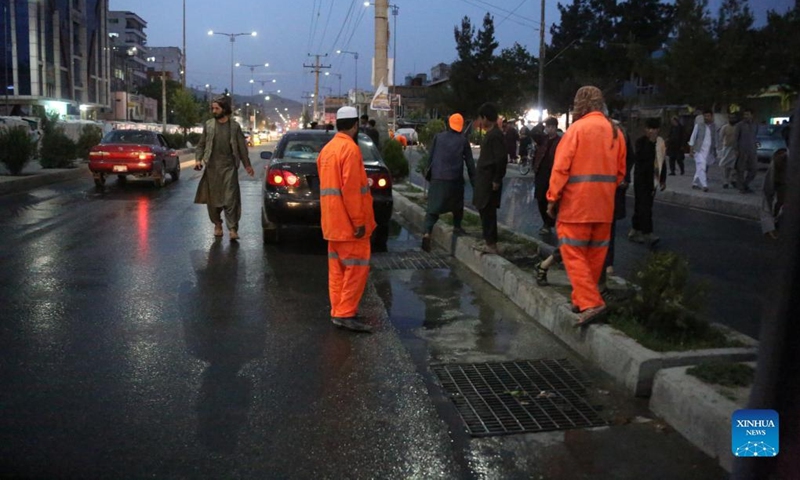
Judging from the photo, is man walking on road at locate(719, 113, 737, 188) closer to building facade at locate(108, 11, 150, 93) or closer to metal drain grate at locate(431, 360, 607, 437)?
metal drain grate at locate(431, 360, 607, 437)

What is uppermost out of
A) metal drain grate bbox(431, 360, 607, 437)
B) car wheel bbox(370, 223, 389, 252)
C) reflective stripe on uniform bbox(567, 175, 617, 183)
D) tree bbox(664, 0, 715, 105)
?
tree bbox(664, 0, 715, 105)

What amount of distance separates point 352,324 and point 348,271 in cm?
42

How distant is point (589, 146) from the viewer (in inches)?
215

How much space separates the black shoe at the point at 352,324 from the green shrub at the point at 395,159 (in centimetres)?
1394

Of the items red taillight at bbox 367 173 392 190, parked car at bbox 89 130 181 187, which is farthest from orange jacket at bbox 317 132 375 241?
parked car at bbox 89 130 181 187

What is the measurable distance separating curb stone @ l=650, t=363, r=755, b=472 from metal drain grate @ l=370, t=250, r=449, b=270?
4.79 m

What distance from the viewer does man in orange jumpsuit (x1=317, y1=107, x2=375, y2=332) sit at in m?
5.95

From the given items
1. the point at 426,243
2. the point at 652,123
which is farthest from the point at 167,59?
the point at 652,123

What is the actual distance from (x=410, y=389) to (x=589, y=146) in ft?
7.14

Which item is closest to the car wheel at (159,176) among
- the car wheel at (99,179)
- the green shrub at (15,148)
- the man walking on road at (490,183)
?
the car wheel at (99,179)

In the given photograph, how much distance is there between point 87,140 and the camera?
1105 inches

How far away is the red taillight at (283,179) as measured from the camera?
9.90 metres

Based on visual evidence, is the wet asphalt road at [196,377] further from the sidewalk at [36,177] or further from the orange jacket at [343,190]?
A: the sidewalk at [36,177]

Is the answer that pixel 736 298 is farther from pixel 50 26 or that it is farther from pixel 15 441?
pixel 50 26
